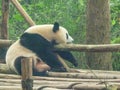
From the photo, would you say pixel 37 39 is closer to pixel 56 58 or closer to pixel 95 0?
pixel 56 58

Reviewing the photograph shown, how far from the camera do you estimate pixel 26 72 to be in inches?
136

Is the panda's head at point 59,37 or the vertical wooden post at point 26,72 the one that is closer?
the vertical wooden post at point 26,72

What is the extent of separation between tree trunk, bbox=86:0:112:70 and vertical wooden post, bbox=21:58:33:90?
11.3ft

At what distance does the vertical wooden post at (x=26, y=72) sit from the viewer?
134 inches

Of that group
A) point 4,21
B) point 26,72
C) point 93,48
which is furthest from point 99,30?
point 26,72

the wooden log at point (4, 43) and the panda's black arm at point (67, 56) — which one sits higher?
the wooden log at point (4, 43)

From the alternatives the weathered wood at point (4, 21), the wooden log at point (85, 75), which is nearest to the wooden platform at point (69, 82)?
the wooden log at point (85, 75)

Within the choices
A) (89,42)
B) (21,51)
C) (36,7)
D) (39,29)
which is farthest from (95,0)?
(36,7)

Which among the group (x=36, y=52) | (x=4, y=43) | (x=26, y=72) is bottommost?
(x=36, y=52)

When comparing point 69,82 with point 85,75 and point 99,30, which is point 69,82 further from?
point 99,30

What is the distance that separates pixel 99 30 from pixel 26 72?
3633 mm

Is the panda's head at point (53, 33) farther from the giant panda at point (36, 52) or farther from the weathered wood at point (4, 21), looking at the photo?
the weathered wood at point (4, 21)

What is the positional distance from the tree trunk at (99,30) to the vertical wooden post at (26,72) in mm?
3459

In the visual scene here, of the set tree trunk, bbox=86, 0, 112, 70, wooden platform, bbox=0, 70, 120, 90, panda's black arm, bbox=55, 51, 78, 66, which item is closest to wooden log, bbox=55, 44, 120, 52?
wooden platform, bbox=0, 70, 120, 90
